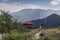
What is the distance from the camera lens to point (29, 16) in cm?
3328

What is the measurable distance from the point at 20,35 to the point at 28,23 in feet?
72.6

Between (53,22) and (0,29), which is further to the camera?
(53,22)

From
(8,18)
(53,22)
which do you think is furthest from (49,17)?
(8,18)

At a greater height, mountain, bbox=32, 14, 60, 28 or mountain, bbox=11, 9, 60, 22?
mountain, bbox=11, 9, 60, 22

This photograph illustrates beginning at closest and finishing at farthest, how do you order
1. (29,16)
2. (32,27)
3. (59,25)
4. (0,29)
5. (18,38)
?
(18,38) < (0,29) < (59,25) < (32,27) < (29,16)

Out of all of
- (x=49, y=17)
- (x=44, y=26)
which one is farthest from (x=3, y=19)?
(x=49, y=17)

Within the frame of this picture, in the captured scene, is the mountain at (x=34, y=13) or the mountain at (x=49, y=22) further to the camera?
the mountain at (x=34, y=13)

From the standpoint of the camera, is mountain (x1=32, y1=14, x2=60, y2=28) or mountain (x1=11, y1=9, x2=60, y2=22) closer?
mountain (x1=32, y1=14, x2=60, y2=28)

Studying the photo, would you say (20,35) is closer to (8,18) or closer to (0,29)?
(0,29)

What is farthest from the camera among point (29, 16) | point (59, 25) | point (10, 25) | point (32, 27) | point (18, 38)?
point (29, 16)

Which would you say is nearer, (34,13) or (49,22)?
(49,22)

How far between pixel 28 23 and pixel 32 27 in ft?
4.30

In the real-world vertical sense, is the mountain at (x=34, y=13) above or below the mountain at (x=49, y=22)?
above

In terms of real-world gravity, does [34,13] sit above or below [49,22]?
above
